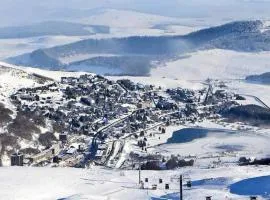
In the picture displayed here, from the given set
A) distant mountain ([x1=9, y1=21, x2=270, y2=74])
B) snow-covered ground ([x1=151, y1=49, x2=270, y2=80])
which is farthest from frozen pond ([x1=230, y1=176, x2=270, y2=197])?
distant mountain ([x1=9, y1=21, x2=270, y2=74])

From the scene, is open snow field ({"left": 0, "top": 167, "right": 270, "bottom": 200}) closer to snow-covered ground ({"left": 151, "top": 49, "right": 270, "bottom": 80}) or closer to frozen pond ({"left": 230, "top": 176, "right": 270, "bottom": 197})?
frozen pond ({"left": 230, "top": 176, "right": 270, "bottom": 197})

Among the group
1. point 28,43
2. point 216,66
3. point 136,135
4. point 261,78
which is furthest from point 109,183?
point 28,43

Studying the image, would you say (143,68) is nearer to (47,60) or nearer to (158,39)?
(47,60)

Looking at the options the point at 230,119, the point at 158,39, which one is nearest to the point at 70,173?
the point at 230,119

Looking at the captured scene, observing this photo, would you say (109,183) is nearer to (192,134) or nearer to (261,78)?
(192,134)

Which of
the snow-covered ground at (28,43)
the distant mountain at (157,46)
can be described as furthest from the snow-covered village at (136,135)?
the snow-covered ground at (28,43)

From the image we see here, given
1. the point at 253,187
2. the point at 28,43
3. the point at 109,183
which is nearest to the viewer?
the point at 253,187
